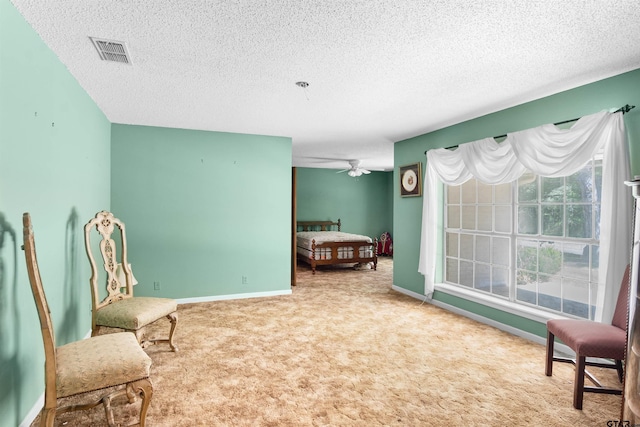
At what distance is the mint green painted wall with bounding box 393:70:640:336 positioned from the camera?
2.83m

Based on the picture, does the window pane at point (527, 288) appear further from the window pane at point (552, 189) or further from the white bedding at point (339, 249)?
the white bedding at point (339, 249)

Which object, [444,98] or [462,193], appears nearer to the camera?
[444,98]

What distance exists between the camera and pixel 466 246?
470 cm

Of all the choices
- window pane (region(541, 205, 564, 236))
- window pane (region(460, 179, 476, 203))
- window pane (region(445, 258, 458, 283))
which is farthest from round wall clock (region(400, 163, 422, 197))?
window pane (region(541, 205, 564, 236))

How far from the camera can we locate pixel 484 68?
2.83 m

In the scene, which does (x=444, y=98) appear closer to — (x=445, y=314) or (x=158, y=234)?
(x=445, y=314)

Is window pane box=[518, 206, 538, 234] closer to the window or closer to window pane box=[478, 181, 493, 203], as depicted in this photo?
the window

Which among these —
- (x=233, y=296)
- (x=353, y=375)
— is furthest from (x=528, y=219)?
(x=233, y=296)

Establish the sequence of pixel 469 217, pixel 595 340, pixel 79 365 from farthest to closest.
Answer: pixel 469 217, pixel 595 340, pixel 79 365

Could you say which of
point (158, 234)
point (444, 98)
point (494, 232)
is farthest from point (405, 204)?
point (158, 234)

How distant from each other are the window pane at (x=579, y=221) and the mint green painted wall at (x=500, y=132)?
0.68m

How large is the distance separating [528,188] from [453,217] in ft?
3.79

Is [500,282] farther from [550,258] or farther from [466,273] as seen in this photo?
[550,258]

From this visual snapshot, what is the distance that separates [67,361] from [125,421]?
23.8 inches
